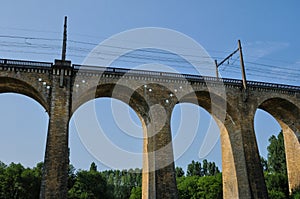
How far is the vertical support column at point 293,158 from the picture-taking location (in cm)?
2562

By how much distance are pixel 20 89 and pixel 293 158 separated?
20443 mm

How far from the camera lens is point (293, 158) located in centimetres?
2606

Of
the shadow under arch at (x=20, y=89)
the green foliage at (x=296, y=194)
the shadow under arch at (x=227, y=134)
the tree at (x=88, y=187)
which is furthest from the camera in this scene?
the tree at (x=88, y=187)

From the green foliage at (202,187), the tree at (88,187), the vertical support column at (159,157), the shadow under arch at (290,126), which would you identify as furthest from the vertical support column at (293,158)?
the tree at (88,187)

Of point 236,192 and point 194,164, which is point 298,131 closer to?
point 236,192

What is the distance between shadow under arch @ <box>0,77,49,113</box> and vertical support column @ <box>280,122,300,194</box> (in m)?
18.3

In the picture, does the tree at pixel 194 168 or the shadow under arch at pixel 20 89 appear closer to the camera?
the shadow under arch at pixel 20 89

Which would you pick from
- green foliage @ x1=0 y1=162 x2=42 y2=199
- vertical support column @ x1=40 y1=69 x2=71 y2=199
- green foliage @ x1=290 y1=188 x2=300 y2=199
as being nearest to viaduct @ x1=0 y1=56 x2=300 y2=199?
vertical support column @ x1=40 y1=69 x2=71 y2=199

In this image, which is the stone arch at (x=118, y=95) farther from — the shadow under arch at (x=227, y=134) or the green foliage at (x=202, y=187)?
the green foliage at (x=202, y=187)

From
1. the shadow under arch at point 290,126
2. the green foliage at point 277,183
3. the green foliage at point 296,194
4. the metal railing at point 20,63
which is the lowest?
the green foliage at point 296,194

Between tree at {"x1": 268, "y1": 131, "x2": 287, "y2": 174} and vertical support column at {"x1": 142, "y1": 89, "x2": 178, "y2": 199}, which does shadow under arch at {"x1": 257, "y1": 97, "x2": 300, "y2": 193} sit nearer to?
vertical support column at {"x1": 142, "y1": 89, "x2": 178, "y2": 199}

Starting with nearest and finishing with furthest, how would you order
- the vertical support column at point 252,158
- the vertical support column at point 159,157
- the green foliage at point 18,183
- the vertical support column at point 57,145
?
the vertical support column at point 57,145
the vertical support column at point 159,157
the vertical support column at point 252,158
the green foliage at point 18,183

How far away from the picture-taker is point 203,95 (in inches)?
936

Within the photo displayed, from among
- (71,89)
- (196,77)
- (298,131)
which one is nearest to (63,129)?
(71,89)
